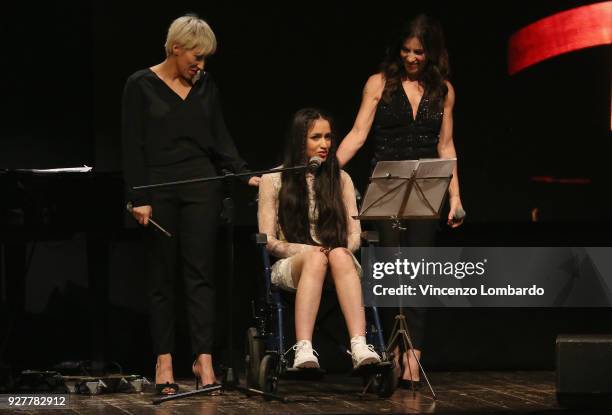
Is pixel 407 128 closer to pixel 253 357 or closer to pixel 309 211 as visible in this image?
pixel 309 211

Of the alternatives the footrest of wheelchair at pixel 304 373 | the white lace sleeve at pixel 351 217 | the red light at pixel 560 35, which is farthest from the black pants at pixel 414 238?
the red light at pixel 560 35

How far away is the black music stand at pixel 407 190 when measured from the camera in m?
4.89

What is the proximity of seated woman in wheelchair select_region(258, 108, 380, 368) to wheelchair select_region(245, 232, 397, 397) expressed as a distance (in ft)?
0.31

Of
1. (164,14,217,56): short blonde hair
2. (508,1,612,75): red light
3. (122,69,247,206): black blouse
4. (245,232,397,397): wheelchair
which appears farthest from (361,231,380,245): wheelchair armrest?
(508,1,612,75): red light

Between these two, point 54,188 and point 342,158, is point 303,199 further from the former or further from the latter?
point 54,188

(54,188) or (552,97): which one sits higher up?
(552,97)

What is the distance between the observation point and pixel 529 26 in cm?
739

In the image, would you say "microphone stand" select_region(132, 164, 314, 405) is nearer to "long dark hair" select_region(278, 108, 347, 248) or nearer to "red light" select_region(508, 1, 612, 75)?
Result: "long dark hair" select_region(278, 108, 347, 248)

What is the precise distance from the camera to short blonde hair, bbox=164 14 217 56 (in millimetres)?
4984

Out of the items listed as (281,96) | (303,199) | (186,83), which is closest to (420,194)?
(303,199)

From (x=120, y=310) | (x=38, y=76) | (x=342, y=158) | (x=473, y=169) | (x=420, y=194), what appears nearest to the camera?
(x=420, y=194)

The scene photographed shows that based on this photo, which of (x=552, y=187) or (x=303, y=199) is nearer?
(x=303, y=199)

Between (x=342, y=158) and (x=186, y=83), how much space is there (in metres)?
0.82

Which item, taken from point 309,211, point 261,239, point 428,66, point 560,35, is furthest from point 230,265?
point 560,35
